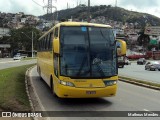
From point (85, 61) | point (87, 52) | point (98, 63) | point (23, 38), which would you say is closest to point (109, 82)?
point (98, 63)

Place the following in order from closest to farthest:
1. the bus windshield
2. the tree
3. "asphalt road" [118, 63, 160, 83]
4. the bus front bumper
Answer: the bus front bumper
the bus windshield
"asphalt road" [118, 63, 160, 83]
the tree

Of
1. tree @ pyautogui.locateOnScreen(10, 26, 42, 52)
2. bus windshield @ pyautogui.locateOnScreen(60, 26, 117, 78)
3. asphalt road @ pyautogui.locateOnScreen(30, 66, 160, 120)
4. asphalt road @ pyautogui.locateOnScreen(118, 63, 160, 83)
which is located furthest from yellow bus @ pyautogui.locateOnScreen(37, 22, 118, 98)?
tree @ pyautogui.locateOnScreen(10, 26, 42, 52)

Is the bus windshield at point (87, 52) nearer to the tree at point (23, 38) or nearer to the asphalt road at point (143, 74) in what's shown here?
the asphalt road at point (143, 74)

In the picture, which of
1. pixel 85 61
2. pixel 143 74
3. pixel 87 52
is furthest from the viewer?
pixel 143 74

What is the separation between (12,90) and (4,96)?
1916mm

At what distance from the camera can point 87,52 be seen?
13734 millimetres

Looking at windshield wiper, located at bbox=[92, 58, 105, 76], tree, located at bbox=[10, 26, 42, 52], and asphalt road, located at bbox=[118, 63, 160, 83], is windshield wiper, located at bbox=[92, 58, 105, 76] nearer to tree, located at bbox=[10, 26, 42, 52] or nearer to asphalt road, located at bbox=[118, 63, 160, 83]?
asphalt road, located at bbox=[118, 63, 160, 83]

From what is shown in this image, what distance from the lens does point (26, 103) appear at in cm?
1296

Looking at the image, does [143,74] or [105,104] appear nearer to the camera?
[105,104]

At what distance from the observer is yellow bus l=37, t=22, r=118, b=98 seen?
526 inches

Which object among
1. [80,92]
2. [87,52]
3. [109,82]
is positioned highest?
[87,52]

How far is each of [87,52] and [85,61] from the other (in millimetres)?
359

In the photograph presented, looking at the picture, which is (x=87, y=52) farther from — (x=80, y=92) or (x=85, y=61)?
(x=80, y=92)

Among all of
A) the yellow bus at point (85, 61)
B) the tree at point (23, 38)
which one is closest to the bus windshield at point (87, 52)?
the yellow bus at point (85, 61)
